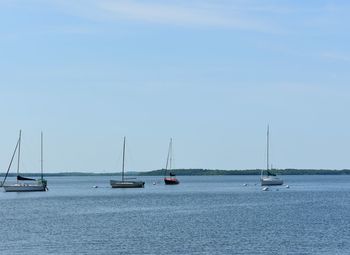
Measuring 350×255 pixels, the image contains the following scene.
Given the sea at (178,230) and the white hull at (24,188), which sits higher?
the white hull at (24,188)

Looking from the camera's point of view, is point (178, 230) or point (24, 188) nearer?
point (178, 230)

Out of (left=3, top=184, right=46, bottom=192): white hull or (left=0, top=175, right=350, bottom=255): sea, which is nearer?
(left=0, top=175, right=350, bottom=255): sea

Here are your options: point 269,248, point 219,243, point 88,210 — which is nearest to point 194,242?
point 219,243

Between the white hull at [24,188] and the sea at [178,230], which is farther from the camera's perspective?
the white hull at [24,188]

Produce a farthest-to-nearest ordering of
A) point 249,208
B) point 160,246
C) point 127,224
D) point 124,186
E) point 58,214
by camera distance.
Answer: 1. point 124,186
2. point 249,208
3. point 58,214
4. point 127,224
5. point 160,246

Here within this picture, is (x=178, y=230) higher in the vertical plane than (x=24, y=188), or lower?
lower

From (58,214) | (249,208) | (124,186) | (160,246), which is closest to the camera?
(160,246)

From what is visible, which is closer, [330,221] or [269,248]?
[269,248]

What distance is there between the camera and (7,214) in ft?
327

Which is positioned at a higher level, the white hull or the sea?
the white hull

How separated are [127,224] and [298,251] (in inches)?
1065

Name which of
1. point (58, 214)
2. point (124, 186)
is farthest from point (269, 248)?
point (124, 186)

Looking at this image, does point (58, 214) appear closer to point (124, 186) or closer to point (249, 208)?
point (249, 208)

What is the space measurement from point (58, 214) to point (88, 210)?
8488 mm
